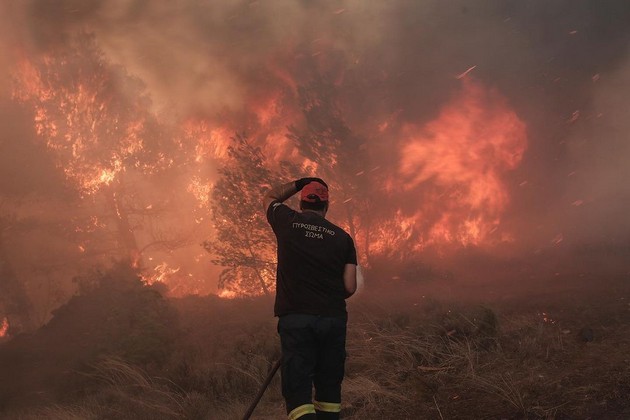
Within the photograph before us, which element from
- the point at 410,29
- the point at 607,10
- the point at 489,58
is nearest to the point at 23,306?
the point at 410,29

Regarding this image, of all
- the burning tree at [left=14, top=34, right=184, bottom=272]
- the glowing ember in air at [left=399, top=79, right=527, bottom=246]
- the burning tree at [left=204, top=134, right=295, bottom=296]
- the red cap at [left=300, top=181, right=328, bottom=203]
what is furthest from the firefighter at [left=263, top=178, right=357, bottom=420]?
the burning tree at [left=14, top=34, right=184, bottom=272]

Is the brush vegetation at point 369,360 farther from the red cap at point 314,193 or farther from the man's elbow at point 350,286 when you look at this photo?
the red cap at point 314,193

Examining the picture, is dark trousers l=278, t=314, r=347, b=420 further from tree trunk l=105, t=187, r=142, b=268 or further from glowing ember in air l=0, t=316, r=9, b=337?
glowing ember in air l=0, t=316, r=9, b=337

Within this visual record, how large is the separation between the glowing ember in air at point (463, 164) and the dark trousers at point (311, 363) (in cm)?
1528

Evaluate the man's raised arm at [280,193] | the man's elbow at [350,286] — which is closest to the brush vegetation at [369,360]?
the man's elbow at [350,286]

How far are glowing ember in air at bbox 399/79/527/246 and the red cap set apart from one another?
15.0 meters

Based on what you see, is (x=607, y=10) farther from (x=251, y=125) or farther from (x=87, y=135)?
(x=87, y=135)

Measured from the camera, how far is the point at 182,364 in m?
8.51

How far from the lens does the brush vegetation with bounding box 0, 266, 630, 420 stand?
485 cm

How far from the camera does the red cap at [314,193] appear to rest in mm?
3592

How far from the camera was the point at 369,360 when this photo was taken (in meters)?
6.29

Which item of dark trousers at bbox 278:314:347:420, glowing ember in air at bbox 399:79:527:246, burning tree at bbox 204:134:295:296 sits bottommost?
dark trousers at bbox 278:314:347:420

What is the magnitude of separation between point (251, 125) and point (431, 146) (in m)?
7.00

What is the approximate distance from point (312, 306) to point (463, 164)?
51.9ft
